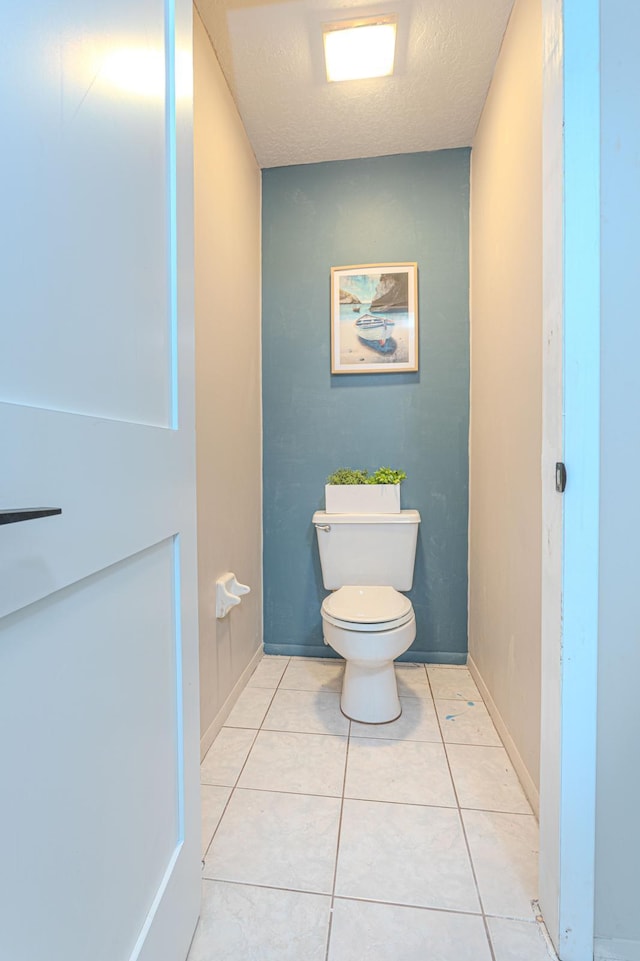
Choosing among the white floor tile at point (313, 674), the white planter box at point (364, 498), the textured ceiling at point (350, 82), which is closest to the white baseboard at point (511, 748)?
the white floor tile at point (313, 674)

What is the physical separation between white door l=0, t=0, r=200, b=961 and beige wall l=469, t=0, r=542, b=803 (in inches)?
36.6

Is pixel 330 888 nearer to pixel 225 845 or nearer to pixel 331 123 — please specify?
pixel 225 845

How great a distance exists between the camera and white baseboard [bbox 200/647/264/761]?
57.6 inches

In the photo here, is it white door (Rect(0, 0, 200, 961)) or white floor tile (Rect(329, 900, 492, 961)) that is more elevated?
white door (Rect(0, 0, 200, 961))

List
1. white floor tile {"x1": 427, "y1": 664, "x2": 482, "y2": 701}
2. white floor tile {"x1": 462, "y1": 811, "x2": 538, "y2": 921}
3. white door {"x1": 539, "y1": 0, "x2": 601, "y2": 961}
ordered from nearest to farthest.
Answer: white door {"x1": 539, "y1": 0, "x2": 601, "y2": 961} → white floor tile {"x1": 462, "y1": 811, "x2": 538, "y2": 921} → white floor tile {"x1": 427, "y1": 664, "x2": 482, "y2": 701}

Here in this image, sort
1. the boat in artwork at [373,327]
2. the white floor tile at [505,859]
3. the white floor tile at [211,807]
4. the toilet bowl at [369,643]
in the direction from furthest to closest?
the boat in artwork at [373,327] < the toilet bowl at [369,643] < the white floor tile at [211,807] < the white floor tile at [505,859]

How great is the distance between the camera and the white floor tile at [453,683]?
184 centimetres

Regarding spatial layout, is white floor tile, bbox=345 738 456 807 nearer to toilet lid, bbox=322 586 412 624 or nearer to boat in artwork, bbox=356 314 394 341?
toilet lid, bbox=322 586 412 624

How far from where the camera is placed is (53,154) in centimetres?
49

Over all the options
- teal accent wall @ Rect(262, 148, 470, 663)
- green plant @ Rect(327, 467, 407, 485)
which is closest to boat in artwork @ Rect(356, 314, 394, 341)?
teal accent wall @ Rect(262, 148, 470, 663)

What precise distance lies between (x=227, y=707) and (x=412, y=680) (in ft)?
2.62

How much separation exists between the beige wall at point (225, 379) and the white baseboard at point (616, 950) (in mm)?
1080

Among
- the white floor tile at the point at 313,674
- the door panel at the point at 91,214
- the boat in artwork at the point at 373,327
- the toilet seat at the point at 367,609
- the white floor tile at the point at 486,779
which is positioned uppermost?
the boat in artwork at the point at 373,327

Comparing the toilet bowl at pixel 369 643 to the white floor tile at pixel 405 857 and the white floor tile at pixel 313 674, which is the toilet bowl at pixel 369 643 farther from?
the white floor tile at pixel 405 857
